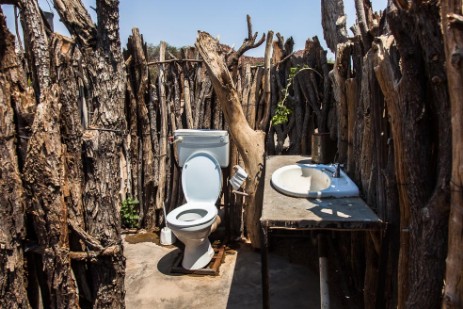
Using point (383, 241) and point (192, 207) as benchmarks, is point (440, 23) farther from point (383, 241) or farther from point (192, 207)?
point (192, 207)

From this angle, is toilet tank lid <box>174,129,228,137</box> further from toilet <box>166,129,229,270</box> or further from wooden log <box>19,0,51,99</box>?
wooden log <box>19,0,51,99</box>

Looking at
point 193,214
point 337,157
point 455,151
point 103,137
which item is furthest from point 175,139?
point 455,151

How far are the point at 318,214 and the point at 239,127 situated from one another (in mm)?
2070

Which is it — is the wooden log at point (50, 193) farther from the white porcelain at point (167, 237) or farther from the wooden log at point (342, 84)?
the white porcelain at point (167, 237)

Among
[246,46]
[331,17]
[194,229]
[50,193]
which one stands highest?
[331,17]

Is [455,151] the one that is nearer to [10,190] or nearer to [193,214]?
[10,190]

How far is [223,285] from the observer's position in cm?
351

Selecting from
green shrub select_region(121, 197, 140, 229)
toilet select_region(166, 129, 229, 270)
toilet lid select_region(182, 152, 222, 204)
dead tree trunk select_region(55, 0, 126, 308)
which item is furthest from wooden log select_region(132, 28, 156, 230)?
dead tree trunk select_region(55, 0, 126, 308)

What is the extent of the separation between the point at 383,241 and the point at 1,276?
212 cm

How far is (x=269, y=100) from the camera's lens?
4.27 m

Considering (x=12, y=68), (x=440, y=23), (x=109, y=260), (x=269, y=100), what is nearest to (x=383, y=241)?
(x=440, y=23)

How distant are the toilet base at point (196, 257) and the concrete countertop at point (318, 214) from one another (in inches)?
63.2

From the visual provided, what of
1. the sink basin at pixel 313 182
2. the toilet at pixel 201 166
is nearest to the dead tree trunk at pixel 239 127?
the toilet at pixel 201 166

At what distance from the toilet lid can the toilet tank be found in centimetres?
7
